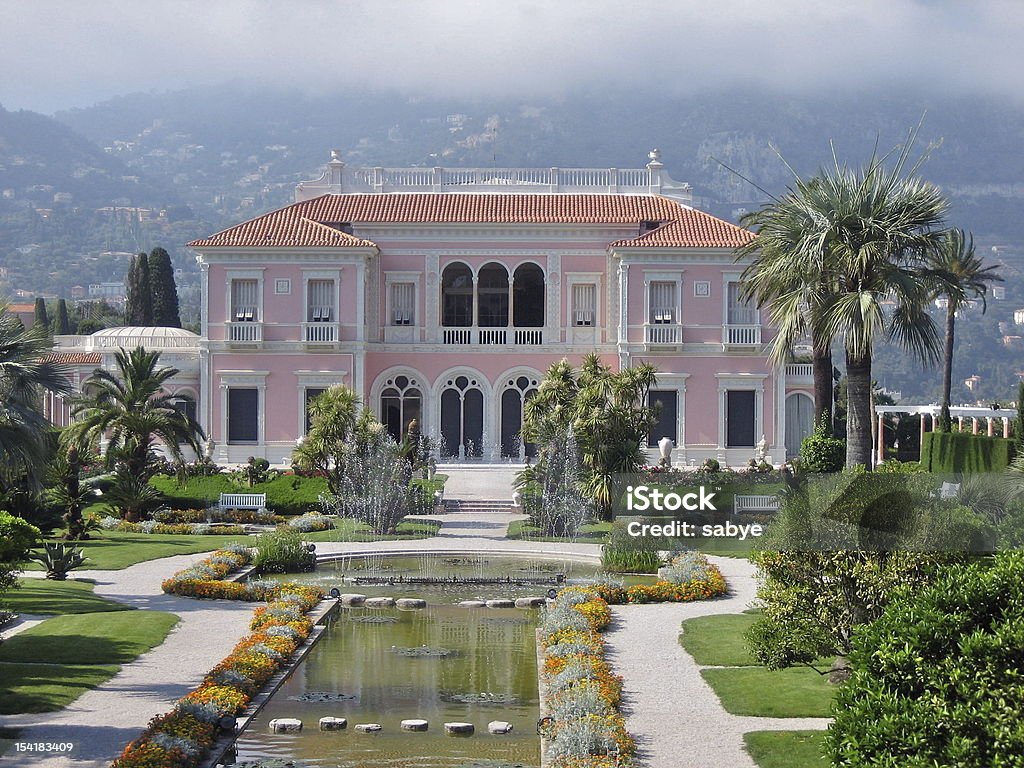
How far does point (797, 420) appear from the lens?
154 feet

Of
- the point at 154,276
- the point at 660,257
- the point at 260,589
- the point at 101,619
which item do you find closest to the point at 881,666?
the point at 101,619

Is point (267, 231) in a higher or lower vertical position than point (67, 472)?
higher

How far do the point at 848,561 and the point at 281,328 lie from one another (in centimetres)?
3374

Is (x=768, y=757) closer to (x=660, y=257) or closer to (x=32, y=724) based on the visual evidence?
(x=32, y=724)

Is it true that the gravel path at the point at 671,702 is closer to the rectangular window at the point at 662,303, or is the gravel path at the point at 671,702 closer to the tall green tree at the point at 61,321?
the rectangular window at the point at 662,303

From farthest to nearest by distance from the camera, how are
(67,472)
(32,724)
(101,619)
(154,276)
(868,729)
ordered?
(154,276) → (67,472) → (101,619) → (32,724) → (868,729)

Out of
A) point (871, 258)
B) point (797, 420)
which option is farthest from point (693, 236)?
point (871, 258)

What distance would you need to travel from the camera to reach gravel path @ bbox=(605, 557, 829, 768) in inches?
492

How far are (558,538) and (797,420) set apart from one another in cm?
1831

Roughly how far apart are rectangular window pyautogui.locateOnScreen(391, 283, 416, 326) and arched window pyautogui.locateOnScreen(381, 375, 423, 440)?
A: 2.10 meters

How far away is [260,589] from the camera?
22.1 m

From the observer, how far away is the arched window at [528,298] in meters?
48.3

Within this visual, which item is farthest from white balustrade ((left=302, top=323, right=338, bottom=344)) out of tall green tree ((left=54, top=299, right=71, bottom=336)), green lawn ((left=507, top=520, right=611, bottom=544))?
tall green tree ((left=54, top=299, right=71, bottom=336))

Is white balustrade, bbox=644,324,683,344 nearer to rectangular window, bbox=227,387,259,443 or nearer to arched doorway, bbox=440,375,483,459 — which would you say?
arched doorway, bbox=440,375,483,459
